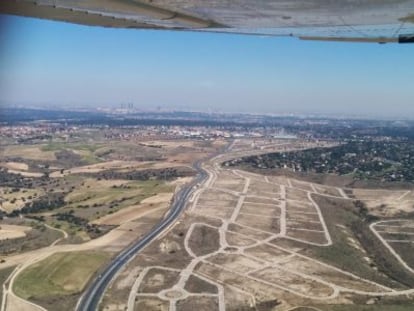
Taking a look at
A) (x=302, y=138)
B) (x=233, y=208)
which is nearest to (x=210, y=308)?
(x=233, y=208)

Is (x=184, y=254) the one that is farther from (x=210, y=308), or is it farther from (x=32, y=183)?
(x=32, y=183)

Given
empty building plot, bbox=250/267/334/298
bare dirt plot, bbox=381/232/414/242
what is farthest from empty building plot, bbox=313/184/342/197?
empty building plot, bbox=250/267/334/298

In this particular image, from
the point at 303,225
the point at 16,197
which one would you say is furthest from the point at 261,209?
the point at 16,197

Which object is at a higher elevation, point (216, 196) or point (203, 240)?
point (216, 196)

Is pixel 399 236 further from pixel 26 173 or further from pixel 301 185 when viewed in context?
pixel 26 173

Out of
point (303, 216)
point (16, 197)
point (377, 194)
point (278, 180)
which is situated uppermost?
point (377, 194)

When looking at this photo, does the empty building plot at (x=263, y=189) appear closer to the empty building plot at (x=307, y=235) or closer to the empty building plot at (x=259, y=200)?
the empty building plot at (x=259, y=200)

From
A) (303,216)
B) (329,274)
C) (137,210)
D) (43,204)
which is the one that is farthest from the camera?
(43,204)
